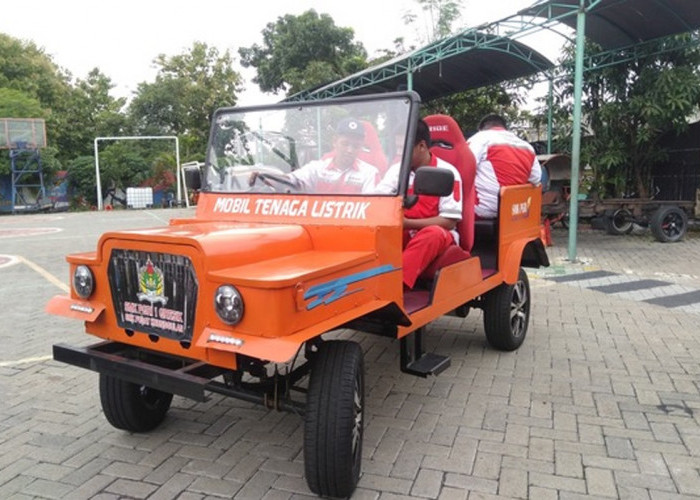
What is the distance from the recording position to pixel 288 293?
253 centimetres

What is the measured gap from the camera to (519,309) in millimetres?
5195

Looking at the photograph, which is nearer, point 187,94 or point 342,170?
point 342,170

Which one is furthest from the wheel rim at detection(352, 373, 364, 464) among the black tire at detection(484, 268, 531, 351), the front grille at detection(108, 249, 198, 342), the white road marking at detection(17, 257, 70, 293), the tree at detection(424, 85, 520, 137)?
the tree at detection(424, 85, 520, 137)

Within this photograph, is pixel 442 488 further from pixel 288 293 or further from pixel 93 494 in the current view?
pixel 93 494

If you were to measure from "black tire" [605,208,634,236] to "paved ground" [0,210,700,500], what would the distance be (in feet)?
21.2

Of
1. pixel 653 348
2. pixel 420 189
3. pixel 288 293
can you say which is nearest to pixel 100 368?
pixel 288 293

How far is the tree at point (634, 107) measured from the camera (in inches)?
452

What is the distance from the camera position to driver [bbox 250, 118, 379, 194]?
3.59 m

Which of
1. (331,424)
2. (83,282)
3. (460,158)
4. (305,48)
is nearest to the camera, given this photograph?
(331,424)

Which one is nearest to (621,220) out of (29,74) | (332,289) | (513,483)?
(513,483)

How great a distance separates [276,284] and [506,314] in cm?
292

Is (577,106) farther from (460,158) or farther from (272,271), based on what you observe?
(272,271)

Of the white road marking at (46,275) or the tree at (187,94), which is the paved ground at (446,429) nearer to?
the white road marking at (46,275)

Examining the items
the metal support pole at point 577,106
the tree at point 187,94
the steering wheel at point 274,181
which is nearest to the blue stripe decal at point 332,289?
the steering wheel at point 274,181
